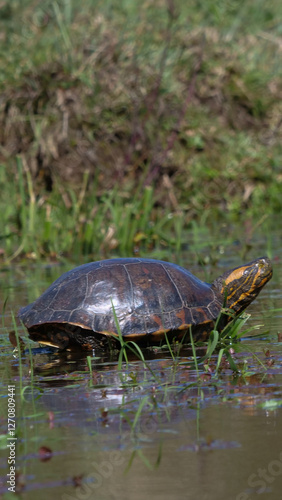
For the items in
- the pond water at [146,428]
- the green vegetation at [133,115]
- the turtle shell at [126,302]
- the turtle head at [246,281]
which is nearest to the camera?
the pond water at [146,428]

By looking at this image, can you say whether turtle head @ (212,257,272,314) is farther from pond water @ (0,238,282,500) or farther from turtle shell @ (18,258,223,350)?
pond water @ (0,238,282,500)

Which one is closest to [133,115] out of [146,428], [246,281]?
[246,281]

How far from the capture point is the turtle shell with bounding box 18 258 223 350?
4.74 meters

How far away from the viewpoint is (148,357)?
4508 millimetres

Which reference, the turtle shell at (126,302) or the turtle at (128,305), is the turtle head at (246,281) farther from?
the turtle shell at (126,302)

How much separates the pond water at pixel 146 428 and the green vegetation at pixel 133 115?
6.95m

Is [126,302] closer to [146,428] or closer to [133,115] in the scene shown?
[146,428]

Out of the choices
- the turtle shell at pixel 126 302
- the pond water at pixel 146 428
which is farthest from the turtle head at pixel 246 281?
the pond water at pixel 146 428

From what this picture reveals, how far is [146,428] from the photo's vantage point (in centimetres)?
304

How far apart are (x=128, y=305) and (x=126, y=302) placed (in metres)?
0.03

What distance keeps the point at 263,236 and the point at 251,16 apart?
6.94 metres

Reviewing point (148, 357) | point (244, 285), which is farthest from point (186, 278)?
point (148, 357)

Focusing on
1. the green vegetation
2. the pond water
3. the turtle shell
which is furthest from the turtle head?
the green vegetation

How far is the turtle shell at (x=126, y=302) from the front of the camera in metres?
4.74
